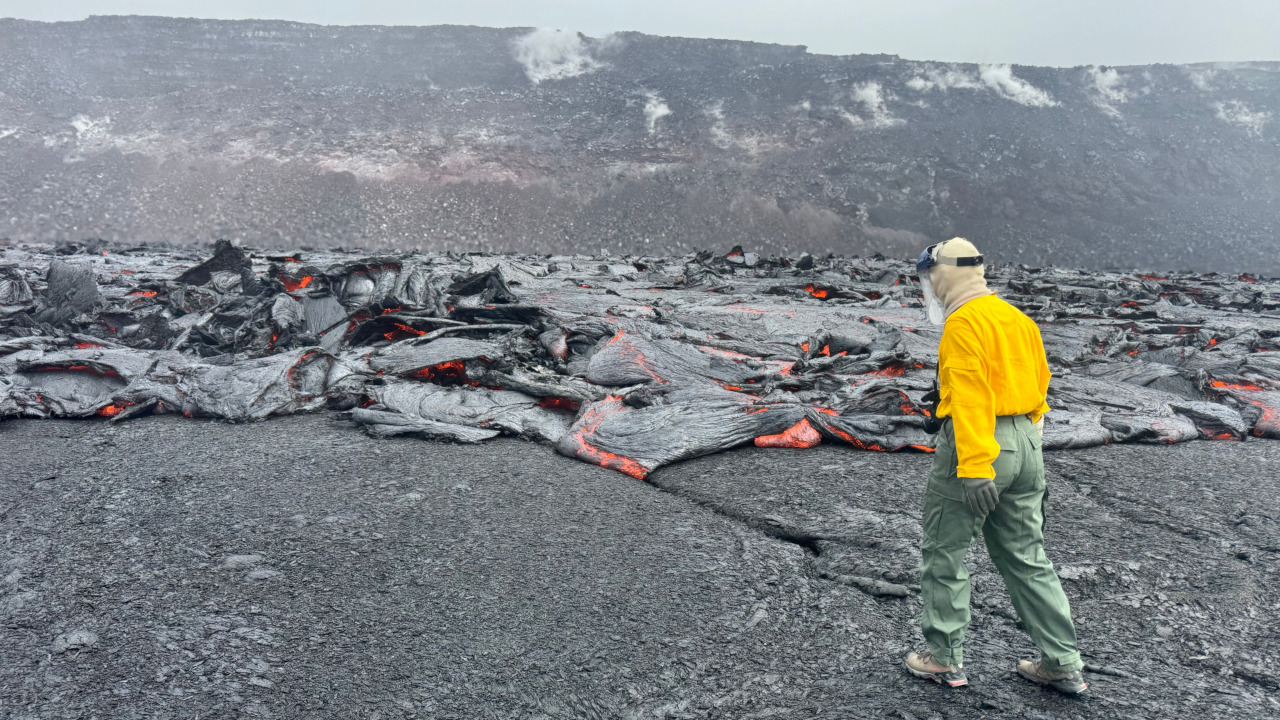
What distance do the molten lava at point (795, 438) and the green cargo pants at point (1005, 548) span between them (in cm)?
239

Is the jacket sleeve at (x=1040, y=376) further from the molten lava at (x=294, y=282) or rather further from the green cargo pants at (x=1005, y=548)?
the molten lava at (x=294, y=282)

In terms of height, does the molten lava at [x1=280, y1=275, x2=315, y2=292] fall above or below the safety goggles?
below

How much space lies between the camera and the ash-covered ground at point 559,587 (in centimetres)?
218

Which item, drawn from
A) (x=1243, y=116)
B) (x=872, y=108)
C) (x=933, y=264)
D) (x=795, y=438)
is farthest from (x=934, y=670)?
(x=1243, y=116)

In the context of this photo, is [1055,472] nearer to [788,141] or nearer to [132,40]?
[788,141]

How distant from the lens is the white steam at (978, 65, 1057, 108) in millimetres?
43281

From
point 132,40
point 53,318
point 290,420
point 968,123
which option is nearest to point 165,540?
point 290,420

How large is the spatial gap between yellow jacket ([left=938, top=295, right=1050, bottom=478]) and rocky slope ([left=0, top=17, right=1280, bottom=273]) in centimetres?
3205

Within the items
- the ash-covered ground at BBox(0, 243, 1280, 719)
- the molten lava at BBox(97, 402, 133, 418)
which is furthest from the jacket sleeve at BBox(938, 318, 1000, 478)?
the molten lava at BBox(97, 402, 133, 418)

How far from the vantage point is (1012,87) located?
44094 mm

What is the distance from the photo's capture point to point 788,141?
133 feet

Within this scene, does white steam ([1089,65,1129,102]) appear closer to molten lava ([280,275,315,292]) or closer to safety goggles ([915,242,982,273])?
molten lava ([280,275,315,292])

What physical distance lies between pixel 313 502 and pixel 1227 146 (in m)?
53.7

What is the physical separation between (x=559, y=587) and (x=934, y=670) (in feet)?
4.68
